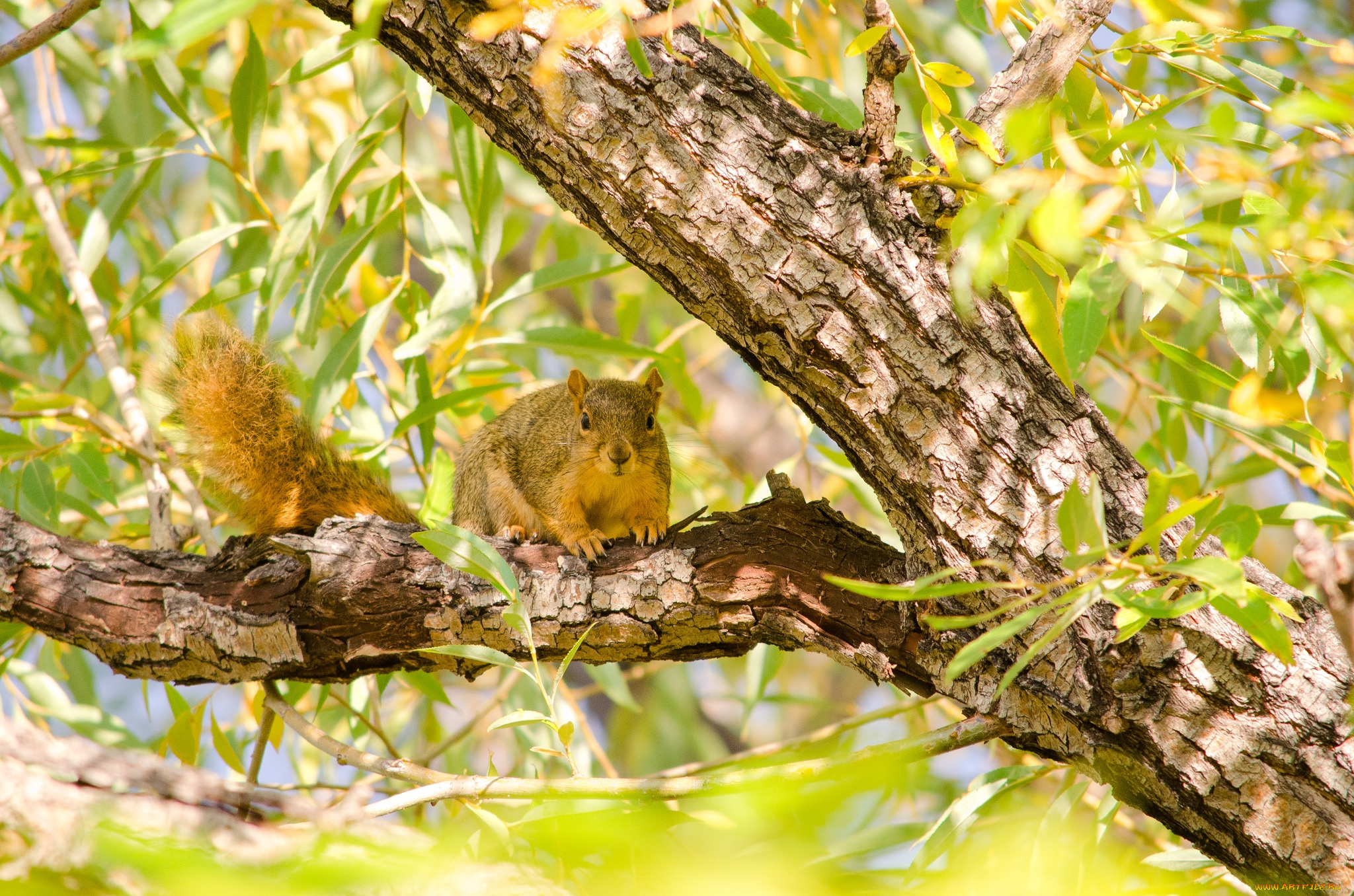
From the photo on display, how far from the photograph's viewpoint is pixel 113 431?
257 centimetres

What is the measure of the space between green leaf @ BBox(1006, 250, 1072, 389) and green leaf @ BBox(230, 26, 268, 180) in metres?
1.84

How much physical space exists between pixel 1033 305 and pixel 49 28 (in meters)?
1.63

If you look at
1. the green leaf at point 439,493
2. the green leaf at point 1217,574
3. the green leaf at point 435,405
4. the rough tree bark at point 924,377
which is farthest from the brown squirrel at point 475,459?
the green leaf at point 1217,574

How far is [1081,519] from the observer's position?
1.04 meters

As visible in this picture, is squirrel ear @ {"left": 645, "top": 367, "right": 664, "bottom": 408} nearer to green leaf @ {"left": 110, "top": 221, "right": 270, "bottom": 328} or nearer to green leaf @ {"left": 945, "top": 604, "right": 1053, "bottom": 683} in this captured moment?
green leaf @ {"left": 110, "top": 221, "right": 270, "bottom": 328}

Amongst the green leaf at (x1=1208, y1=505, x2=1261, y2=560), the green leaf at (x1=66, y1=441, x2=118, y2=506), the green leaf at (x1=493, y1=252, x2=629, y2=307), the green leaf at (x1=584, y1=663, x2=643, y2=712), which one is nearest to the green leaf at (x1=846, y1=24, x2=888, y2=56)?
the green leaf at (x1=1208, y1=505, x2=1261, y2=560)

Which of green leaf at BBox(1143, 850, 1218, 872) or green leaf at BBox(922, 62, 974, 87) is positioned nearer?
green leaf at BBox(922, 62, 974, 87)

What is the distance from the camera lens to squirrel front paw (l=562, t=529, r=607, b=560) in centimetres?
205

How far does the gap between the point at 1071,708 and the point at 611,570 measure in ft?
2.47

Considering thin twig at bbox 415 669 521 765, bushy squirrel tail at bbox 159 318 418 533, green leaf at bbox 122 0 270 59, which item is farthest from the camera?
thin twig at bbox 415 669 521 765

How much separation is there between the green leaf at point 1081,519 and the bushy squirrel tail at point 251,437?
165cm

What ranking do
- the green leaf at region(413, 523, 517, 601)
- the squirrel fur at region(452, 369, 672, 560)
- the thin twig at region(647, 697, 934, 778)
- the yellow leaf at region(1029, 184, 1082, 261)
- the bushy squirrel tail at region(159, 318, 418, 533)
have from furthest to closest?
the squirrel fur at region(452, 369, 672, 560) < the bushy squirrel tail at region(159, 318, 418, 533) < the thin twig at region(647, 697, 934, 778) < the green leaf at region(413, 523, 517, 601) < the yellow leaf at region(1029, 184, 1082, 261)

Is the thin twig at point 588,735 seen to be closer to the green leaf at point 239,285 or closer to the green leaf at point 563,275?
the green leaf at point 563,275

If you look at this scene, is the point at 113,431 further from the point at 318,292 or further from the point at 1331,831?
the point at 1331,831
